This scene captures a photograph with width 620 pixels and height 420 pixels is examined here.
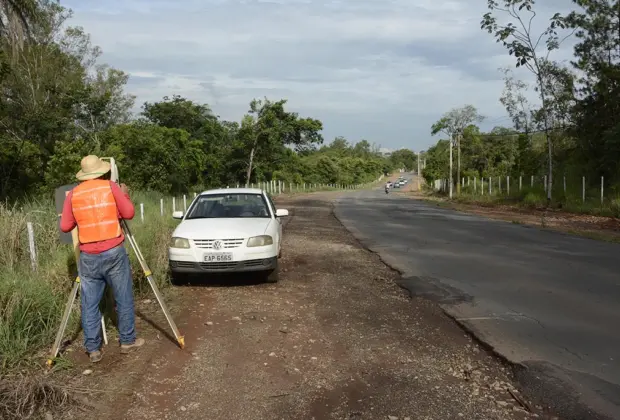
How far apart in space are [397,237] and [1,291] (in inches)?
416

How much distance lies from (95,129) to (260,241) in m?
17.9

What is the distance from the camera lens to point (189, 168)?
98.4 ft

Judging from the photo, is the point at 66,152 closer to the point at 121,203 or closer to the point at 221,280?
the point at 221,280

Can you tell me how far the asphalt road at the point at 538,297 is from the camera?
4.47m

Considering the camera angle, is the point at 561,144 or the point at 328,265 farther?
the point at 561,144

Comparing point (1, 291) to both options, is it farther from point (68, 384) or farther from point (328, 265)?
point (328, 265)

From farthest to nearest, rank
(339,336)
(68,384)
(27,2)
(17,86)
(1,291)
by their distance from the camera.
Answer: (17,86)
(27,2)
(339,336)
(1,291)
(68,384)

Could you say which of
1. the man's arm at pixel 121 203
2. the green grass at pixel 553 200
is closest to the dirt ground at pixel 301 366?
the man's arm at pixel 121 203

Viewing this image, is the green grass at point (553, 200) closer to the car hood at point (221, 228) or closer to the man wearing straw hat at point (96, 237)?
the car hood at point (221, 228)

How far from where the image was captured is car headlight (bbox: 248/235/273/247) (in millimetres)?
7883

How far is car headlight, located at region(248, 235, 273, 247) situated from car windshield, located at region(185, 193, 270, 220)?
1261 millimetres

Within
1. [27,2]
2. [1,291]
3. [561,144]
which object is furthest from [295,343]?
[561,144]

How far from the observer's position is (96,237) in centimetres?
475

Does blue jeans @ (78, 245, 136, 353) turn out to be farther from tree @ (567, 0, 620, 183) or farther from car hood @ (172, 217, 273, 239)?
tree @ (567, 0, 620, 183)
